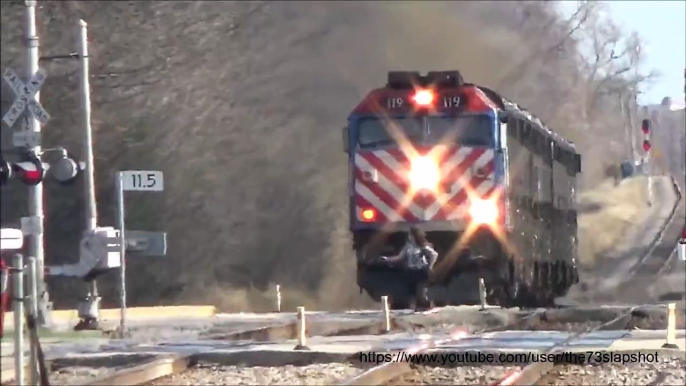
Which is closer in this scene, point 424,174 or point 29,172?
point 29,172

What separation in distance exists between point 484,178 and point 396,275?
2311 millimetres

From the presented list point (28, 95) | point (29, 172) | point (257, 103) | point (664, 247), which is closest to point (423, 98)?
point (28, 95)

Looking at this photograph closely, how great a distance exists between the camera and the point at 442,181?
64.9ft

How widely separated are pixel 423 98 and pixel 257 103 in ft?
66.6

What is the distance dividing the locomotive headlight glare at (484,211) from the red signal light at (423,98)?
1.71 m

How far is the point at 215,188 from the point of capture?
1528 inches

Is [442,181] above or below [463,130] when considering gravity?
below

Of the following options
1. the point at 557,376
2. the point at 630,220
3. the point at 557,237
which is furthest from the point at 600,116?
Answer: the point at 557,376

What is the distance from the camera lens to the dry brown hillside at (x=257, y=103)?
118 ft

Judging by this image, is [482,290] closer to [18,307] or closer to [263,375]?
[263,375]

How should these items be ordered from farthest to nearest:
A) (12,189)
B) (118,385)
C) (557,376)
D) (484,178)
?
(12,189), (484,178), (557,376), (118,385)

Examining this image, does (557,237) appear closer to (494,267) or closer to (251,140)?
(494,267)

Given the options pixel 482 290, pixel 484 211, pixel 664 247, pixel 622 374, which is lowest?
pixel 622 374

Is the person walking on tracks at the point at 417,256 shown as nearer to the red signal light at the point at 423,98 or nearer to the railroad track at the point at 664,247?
the red signal light at the point at 423,98
